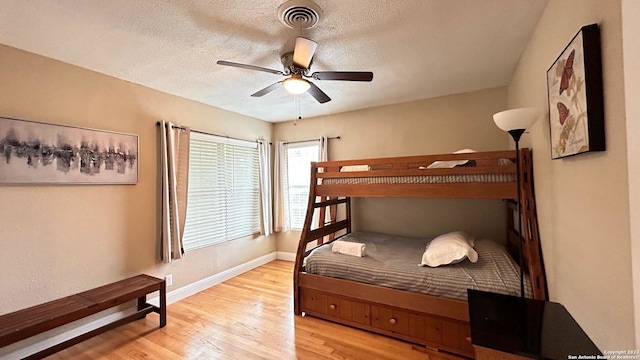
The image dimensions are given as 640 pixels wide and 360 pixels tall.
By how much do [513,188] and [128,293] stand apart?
3.40m

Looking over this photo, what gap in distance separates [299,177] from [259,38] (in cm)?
264

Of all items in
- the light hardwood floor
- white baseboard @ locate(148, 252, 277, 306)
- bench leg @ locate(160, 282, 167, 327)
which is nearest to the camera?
the light hardwood floor

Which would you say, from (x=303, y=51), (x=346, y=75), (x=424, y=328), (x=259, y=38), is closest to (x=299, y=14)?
(x=303, y=51)

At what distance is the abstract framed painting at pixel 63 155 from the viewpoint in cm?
195

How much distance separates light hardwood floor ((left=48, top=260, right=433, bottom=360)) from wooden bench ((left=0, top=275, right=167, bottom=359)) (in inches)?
4.9

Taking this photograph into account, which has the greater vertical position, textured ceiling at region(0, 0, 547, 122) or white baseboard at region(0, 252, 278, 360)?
textured ceiling at region(0, 0, 547, 122)

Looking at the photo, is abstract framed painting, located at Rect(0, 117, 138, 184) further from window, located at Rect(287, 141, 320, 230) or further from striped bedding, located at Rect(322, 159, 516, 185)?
window, located at Rect(287, 141, 320, 230)

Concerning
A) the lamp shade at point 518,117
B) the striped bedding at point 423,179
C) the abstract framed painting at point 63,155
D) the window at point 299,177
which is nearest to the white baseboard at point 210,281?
the window at point 299,177

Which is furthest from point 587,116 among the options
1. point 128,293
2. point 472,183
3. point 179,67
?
point 128,293

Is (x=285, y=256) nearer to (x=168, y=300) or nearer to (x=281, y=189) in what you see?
(x=281, y=189)

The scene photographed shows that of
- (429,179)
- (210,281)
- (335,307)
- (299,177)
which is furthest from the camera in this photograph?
(299,177)

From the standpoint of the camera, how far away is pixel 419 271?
2.14 metres

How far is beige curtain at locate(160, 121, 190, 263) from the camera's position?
113 inches

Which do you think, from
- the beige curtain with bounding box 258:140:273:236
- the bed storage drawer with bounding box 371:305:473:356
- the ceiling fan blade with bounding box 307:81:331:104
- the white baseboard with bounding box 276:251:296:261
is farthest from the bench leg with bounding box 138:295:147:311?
the ceiling fan blade with bounding box 307:81:331:104
